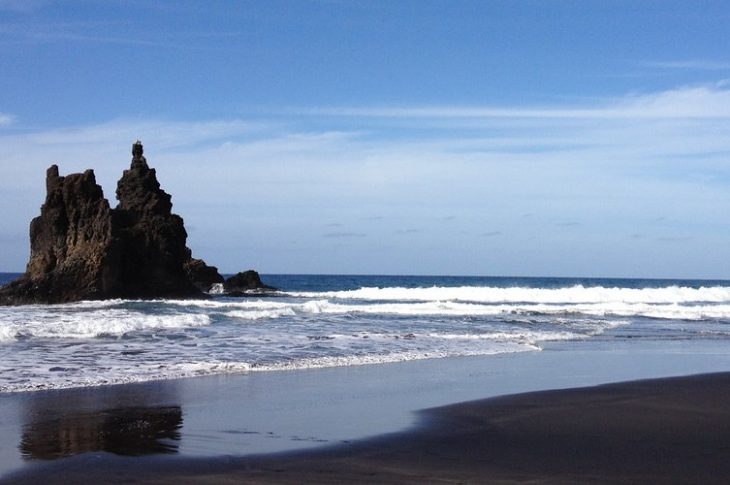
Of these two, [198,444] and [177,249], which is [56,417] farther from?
[177,249]

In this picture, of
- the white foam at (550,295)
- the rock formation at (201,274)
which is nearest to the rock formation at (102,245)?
the rock formation at (201,274)

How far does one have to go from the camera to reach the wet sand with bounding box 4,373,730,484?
667 cm

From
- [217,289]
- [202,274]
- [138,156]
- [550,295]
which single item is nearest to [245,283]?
[202,274]

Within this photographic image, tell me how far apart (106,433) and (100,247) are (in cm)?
3317

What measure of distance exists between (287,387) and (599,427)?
4819 mm

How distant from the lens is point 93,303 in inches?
1416

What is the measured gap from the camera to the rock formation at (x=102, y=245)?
38500 millimetres

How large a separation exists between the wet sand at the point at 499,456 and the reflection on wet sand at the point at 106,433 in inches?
14.7

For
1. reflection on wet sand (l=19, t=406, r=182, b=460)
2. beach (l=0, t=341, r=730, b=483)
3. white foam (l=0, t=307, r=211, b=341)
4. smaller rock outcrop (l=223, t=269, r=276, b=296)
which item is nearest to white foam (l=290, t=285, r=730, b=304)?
smaller rock outcrop (l=223, t=269, r=276, b=296)

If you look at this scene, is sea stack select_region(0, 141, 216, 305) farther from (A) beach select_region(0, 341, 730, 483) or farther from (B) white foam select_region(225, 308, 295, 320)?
(A) beach select_region(0, 341, 730, 483)

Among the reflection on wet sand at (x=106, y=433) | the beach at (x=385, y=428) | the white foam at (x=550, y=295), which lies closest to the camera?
the beach at (x=385, y=428)

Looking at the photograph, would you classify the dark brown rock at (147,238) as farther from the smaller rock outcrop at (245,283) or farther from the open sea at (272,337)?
the smaller rock outcrop at (245,283)

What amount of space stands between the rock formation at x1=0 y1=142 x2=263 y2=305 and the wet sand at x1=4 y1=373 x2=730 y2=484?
3202 cm

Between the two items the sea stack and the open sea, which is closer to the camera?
the open sea
